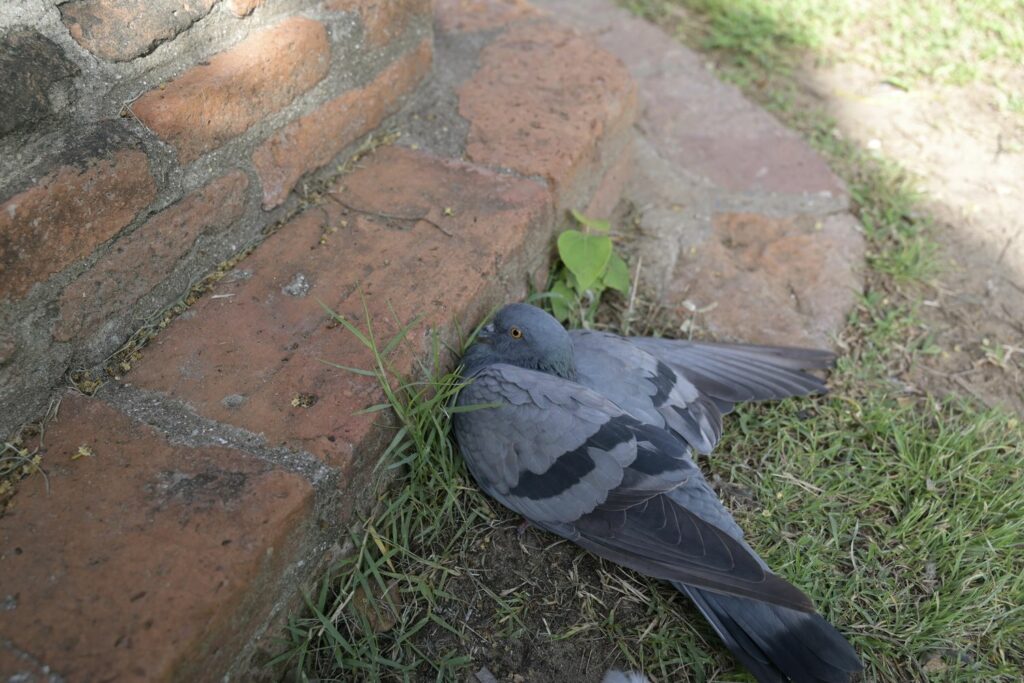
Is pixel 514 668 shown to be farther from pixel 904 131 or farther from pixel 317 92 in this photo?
pixel 904 131

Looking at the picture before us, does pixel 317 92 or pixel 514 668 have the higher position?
pixel 317 92

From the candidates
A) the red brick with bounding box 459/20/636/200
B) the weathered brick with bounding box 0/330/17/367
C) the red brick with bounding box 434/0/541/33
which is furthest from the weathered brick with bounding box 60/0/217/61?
the red brick with bounding box 434/0/541/33

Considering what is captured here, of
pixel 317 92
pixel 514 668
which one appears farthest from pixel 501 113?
pixel 514 668

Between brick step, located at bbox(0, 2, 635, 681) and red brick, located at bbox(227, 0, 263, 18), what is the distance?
0.34 metres

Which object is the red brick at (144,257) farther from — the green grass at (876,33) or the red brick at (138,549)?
the green grass at (876,33)

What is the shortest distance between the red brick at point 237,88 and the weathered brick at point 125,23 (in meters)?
0.10

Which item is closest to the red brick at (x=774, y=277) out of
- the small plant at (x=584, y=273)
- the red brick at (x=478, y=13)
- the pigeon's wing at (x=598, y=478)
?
the small plant at (x=584, y=273)

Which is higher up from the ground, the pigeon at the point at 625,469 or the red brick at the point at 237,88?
the red brick at the point at 237,88

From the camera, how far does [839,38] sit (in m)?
3.88

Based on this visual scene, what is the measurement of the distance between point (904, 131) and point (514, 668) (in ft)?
9.52

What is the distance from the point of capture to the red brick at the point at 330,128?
2.16 meters

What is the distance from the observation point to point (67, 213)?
1674 millimetres

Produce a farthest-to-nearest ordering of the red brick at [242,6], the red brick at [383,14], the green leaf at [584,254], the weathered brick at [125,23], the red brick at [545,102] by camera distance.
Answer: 1. the red brick at [545,102]
2. the green leaf at [584,254]
3. the red brick at [383,14]
4. the red brick at [242,6]
5. the weathered brick at [125,23]

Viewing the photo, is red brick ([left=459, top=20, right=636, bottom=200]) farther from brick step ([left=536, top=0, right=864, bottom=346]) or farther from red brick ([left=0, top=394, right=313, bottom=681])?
red brick ([left=0, top=394, right=313, bottom=681])
